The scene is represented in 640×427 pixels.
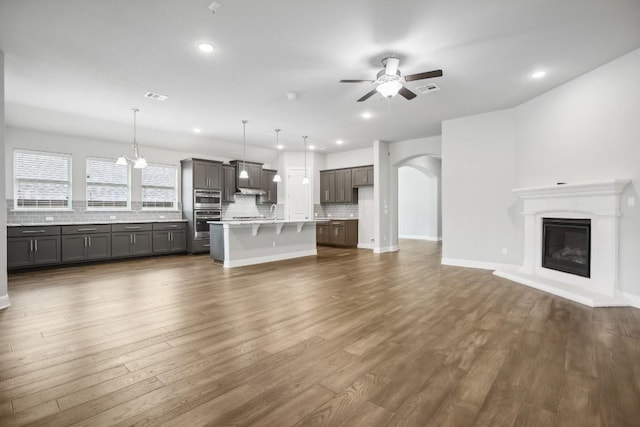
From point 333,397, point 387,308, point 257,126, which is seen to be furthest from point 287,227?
point 333,397

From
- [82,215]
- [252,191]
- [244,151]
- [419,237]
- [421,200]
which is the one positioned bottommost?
[419,237]

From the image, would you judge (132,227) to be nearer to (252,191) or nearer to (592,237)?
(252,191)

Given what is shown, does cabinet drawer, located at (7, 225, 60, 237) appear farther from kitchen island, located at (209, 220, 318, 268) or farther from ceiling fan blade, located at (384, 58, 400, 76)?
ceiling fan blade, located at (384, 58, 400, 76)

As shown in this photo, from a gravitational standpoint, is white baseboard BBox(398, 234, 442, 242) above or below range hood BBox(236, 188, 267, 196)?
below

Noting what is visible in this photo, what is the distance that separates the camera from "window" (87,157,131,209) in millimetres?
6973

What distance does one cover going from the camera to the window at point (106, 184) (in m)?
6.97

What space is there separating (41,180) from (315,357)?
23.8ft

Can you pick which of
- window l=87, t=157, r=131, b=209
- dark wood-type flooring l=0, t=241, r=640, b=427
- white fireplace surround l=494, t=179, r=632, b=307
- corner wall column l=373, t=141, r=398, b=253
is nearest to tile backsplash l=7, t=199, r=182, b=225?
window l=87, t=157, r=131, b=209

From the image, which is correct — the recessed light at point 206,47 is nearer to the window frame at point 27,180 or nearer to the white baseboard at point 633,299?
the window frame at point 27,180

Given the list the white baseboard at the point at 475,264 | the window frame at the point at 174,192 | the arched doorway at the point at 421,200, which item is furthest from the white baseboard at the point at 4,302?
the arched doorway at the point at 421,200

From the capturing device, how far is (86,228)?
6422 millimetres

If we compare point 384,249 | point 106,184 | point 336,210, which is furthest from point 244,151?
point 384,249

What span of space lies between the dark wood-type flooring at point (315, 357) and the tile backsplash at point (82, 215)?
2475mm

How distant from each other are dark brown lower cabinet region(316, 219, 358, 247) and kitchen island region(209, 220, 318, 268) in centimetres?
183
